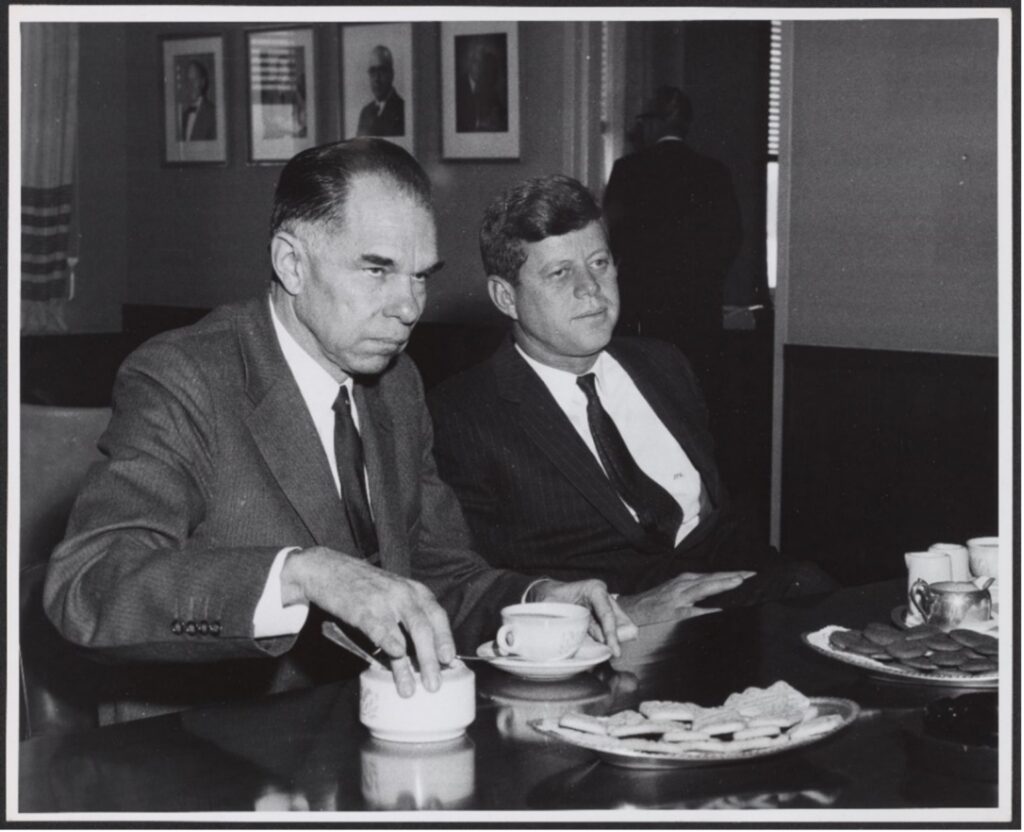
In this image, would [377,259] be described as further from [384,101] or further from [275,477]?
[384,101]

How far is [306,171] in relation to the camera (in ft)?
7.35

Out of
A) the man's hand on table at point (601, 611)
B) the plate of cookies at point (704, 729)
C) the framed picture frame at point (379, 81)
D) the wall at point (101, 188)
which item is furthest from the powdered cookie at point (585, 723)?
the wall at point (101, 188)

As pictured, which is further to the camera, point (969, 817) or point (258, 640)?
point (258, 640)

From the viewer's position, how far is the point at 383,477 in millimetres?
2418

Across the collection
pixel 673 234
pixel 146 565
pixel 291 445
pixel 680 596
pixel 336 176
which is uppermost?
pixel 673 234

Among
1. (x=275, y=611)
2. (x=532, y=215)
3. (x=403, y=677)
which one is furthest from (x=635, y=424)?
(x=403, y=677)

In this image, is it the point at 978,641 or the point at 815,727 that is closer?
the point at 815,727

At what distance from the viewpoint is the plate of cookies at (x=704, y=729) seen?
4.88ft

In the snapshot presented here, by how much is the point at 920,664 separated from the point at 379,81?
504 cm

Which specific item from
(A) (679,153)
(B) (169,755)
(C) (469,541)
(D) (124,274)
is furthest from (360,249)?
(D) (124,274)

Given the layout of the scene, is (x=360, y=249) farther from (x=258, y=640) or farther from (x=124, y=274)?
(x=124, y=274)

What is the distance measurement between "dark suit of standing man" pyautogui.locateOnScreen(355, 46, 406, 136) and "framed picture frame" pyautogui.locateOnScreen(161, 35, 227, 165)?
1020 millimetres

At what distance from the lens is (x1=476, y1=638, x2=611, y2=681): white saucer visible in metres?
1.89

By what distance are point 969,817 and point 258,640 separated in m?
0.90
